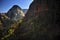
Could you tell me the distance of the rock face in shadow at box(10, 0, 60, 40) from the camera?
3498 mm

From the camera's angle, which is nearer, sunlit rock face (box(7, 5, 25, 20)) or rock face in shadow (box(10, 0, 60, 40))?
rock face in shadow (box(10, 0, 60, 40))

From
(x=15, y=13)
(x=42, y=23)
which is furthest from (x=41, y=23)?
(x=15, y=13)

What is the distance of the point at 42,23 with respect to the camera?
3609mm

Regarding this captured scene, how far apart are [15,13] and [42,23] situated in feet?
3.38

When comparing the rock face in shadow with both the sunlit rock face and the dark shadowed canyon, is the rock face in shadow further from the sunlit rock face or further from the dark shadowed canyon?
the sunlit rock face

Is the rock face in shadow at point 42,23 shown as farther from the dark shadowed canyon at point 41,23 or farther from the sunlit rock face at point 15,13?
the sunlit rock face at point 15,13

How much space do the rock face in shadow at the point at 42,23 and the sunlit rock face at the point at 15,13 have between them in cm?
35

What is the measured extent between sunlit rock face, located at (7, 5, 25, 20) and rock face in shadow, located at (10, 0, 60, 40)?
1.13 feet

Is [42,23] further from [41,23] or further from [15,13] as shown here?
[15,13]

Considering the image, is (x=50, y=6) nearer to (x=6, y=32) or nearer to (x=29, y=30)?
(x=29, y=30)

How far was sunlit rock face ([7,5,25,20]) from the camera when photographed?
4073 mm

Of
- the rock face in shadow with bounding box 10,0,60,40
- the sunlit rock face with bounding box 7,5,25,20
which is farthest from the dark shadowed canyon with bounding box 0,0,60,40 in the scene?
the sunlit rock face with bounding box 7,5,25,20

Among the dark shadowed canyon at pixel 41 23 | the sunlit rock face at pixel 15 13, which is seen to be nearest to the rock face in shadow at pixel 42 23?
the dark shadowed canyon at pixel 41 23

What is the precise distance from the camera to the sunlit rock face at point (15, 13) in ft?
13.4
